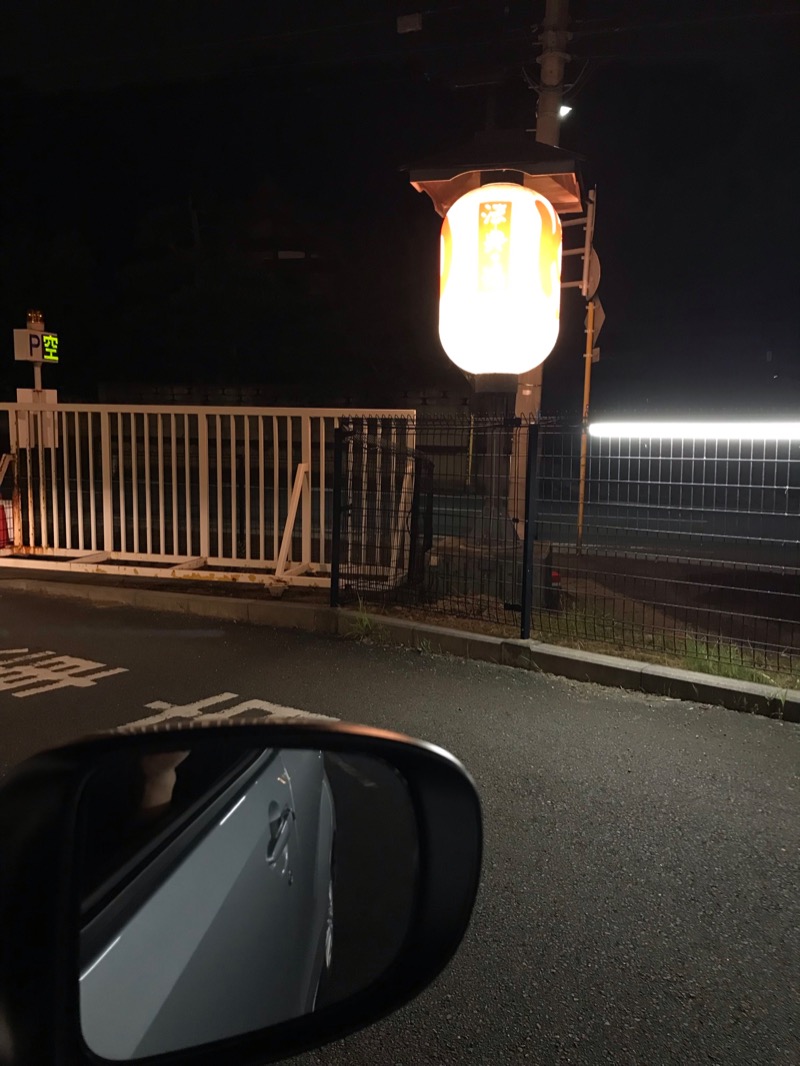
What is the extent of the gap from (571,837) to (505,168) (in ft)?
19.7

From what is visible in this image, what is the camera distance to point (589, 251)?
9.33 metres

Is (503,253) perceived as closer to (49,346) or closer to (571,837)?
(571,837)

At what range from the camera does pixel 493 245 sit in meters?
7.34

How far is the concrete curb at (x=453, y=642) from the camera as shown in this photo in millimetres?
5281

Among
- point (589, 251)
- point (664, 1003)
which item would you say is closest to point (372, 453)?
point (589, 251)

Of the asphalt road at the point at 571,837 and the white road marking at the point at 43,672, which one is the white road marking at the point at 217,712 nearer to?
the asphalt road at the point at 571,837

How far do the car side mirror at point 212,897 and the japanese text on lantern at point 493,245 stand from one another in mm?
6292

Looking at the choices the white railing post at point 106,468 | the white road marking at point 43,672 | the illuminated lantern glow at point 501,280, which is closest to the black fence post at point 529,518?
the illuminated lantern glow at point 501,280

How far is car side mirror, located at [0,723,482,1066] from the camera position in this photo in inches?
36.4

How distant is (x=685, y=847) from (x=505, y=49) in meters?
9.79

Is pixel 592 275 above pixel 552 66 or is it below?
below

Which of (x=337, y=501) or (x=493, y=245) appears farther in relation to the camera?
(x=493, y=245)

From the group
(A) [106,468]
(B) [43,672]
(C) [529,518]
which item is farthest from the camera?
(A) [106,468]

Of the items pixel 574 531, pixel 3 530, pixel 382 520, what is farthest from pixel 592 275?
pixel 3 530
